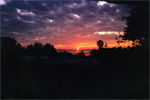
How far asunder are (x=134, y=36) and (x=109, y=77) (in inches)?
366

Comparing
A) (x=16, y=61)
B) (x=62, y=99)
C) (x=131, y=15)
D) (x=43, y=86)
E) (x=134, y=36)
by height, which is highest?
(x=131, y=15)

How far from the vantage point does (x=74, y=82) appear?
3639 mm

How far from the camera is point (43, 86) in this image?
10.6 ft

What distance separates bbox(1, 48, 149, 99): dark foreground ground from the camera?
9.69 feet

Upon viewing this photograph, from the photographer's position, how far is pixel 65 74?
12.8 feet

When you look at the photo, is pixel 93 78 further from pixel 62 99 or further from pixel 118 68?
pixel 62 99

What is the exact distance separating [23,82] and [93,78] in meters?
2.14

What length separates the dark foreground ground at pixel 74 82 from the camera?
295 centimetres

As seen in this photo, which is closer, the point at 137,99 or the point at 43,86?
the point at 137,99

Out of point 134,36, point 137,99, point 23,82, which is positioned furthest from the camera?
point 134,36

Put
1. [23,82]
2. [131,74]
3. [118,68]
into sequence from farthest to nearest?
1. [118,68]
2. [131,74]
3. [23,82]

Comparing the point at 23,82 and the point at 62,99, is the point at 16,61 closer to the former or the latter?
the point at 23,82

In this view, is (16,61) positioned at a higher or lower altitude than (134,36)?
lower

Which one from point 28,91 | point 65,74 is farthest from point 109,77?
point 28,91
